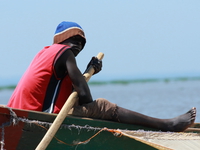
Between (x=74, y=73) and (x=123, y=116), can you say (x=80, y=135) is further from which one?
(x=74, y=73)

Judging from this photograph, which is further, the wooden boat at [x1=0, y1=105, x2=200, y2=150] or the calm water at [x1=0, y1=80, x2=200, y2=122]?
the calm water at [x1=0, y1=80, x2=200, y2=122]

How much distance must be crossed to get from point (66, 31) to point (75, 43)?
5.5 inches

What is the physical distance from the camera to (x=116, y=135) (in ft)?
13.1

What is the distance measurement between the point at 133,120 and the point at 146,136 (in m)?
0.19

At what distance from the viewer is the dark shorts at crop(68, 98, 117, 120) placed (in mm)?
3990

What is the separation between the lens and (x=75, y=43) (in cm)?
420

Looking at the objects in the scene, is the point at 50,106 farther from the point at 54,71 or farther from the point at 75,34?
the point at 75,34

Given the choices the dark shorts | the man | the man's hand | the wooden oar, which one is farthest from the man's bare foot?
the wooden oar

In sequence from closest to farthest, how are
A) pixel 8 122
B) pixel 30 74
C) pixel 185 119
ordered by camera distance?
pixel 8 122, pixel 30 74, pixel 185 119

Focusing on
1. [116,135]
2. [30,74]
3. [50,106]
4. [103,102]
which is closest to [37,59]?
[30,74]

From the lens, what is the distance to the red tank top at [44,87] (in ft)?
12.9

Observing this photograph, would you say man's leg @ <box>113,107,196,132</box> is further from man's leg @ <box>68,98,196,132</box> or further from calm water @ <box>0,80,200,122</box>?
calm water @ <box>0,80,200,122</box>

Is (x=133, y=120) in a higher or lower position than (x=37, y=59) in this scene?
lower

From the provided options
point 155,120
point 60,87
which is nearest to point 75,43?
point 60,87
